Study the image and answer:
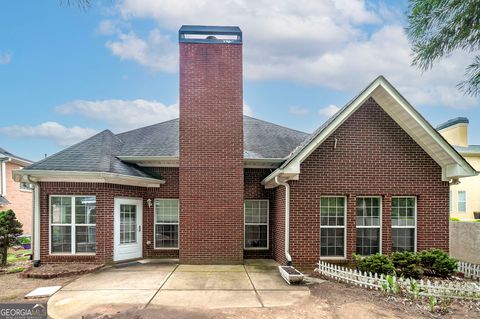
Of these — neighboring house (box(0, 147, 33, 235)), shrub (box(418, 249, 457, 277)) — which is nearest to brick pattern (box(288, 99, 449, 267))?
shrub (box(418, 249, 457, 277))

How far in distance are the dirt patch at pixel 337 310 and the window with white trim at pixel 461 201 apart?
1766 cm

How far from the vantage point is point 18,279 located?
28.5 ft

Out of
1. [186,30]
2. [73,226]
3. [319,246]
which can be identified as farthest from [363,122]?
[73,226]

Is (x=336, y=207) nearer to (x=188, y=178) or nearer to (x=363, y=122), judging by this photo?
(x=363, y=122)

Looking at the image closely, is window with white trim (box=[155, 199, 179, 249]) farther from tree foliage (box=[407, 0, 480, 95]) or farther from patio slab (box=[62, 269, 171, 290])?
tree foliage (box=[407, 0, 480, 95])

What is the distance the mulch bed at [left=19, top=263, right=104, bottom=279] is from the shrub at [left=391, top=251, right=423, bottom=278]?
8.42 m

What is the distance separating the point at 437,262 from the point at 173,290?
6.96m

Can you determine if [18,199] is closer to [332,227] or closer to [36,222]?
[36,222]

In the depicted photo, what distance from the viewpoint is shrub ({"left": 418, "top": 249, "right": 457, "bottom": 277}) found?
28.4 ft

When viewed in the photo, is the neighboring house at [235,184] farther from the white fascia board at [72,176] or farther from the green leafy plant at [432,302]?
the green leafy plant at [432,302]

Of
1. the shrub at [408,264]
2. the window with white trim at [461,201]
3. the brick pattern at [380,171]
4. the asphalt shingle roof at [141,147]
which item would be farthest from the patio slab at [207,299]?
the window with white trim at [461,201]

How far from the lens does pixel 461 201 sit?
21.5 m

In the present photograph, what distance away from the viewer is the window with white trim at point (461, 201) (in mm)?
21448

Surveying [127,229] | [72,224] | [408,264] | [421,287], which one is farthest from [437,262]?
[72,224]
